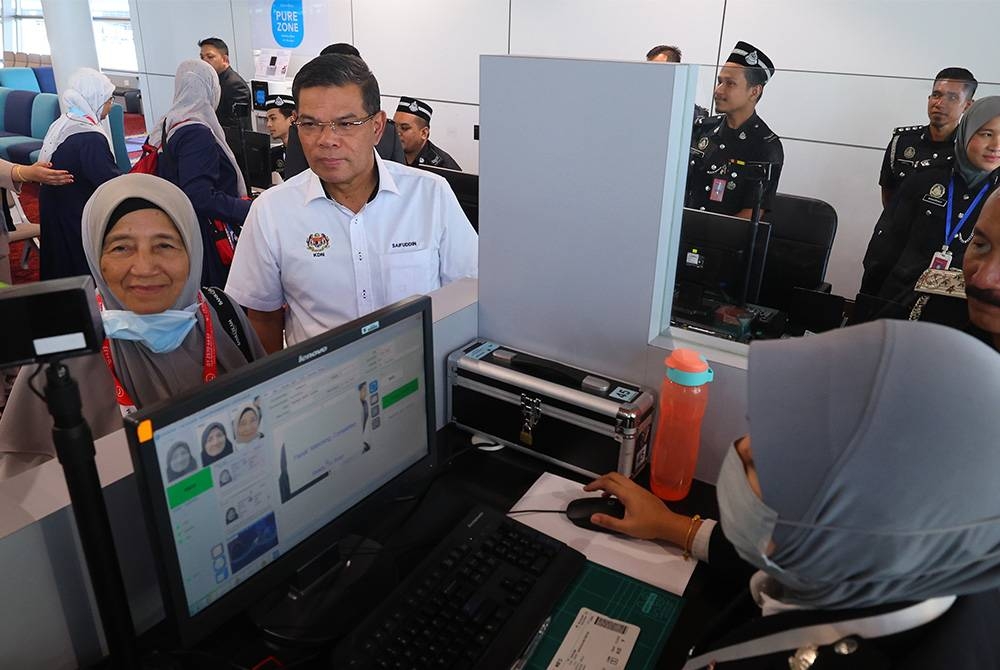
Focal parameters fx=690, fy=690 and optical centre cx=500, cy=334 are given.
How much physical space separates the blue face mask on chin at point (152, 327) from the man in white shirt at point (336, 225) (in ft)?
1.47

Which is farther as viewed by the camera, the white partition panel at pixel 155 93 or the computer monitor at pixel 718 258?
the white partition panel at pixel 155 93

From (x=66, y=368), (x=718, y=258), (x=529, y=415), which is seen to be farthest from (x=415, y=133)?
(x=66, y=368)

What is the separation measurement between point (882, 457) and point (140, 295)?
1367mm

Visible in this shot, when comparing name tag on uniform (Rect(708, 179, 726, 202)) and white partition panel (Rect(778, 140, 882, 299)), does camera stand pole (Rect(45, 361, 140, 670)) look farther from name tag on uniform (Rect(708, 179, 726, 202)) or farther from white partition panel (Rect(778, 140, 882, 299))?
white partition panel (Rect(778, 140, 882, 299))

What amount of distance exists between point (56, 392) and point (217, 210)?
8.26 feet

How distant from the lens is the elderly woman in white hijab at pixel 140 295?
1.38 meters

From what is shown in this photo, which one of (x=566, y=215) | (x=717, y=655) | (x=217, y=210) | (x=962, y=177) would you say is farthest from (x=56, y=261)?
(x=962, y=177)

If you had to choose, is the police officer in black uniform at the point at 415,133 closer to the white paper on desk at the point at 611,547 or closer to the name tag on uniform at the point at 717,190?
the name tag on uniform at the point at 717,190

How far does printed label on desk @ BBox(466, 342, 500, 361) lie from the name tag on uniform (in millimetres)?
2154

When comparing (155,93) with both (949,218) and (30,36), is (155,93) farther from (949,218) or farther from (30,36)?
(949,218)

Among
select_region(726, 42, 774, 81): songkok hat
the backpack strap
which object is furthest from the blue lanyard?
the backpack strap

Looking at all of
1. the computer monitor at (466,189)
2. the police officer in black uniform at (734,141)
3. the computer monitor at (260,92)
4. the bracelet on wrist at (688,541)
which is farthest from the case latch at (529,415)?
the computer monitor at (260,92)

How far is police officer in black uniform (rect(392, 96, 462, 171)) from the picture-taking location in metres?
3.93

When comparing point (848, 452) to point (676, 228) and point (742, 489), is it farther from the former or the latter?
point (676, 228)
